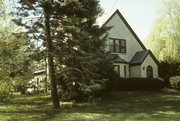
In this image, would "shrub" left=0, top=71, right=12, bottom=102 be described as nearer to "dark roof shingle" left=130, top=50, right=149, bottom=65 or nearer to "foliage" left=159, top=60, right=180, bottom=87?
"dark roof shingle" left=130, top=50, right=149, bottom=65

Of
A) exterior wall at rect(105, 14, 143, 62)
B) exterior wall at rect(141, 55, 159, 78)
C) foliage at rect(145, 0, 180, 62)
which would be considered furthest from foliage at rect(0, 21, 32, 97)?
foliage at rect(145, 0, 180, 62)

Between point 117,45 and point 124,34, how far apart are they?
1941 mm

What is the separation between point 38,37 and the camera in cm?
1647

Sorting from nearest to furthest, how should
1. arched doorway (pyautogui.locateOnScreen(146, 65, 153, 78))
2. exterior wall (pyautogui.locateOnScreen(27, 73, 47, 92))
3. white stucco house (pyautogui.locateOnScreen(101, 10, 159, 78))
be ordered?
exterior wall (pyautogui.locateOnScreen(27, 73, 47, 92))
white stucco house (pyautogui.locateOnScreen(101, 10, 159, 78))
arched doorway (pyautogui.locateOnScreen(146, 65, 153, 78))

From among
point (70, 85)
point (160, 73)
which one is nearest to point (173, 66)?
point (160, 73)

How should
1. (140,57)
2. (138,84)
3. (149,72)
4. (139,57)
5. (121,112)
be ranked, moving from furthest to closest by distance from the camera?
1. (149,72)
2. (139,57)
3. (140,57)
4. (138,84)
5. (121,112)

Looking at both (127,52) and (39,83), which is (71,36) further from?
(127,52)

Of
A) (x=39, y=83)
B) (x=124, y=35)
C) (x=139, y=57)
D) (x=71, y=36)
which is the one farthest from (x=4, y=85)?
(x=124, y=35)

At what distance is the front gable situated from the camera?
2906cm

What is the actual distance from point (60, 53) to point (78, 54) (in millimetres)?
1317

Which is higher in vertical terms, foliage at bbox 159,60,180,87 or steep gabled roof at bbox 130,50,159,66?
steep gabled roof at bbox 130,50,159,66

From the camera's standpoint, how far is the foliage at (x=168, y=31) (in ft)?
98.6

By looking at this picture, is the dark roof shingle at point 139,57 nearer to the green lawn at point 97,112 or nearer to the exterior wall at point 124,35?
the exterior wall at point 124,35

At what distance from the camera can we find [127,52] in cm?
2989
